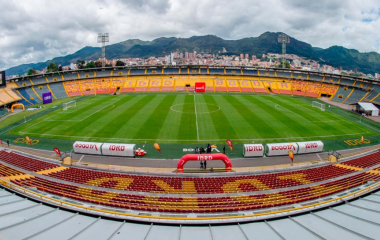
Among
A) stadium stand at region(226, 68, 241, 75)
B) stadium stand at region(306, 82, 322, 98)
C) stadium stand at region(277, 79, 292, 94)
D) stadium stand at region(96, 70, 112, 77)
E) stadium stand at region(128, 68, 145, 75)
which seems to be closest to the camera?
stadium stand at region(306, 82, 322, 98)

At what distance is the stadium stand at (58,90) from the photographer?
6322cm

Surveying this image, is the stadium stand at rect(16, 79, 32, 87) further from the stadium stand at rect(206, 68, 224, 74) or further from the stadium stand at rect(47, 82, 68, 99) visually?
the stadium stand at rect(206, 68, 224, 74)

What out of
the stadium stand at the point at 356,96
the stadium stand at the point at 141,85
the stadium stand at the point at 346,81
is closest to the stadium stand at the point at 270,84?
the stadium stand at the point at 346,81

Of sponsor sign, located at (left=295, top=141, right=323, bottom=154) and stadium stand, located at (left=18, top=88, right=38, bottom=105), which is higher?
stadium stand, located at (left=18, top=88, right=38, bottom=105)

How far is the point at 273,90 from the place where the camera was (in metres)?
70.5

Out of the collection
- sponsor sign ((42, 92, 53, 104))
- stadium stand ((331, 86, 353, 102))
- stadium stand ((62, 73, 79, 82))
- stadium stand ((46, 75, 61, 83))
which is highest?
stadium stand ((62, 73, 79, 82))

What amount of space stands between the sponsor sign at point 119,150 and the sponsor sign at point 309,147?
67.1 ft

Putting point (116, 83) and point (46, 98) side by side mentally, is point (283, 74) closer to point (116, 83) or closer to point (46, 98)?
point (116, 83)

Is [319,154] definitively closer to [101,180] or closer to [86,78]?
[101,180]

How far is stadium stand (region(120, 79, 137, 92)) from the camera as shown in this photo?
70.1 metres

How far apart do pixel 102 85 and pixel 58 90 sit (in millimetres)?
12679

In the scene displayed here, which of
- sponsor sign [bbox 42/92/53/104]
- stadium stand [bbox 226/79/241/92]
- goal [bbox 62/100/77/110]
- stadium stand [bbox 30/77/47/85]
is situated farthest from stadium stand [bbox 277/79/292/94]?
stadium stand [bbox 30/77/47/85]

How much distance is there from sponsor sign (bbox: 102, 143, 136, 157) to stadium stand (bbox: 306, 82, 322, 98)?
196 ft

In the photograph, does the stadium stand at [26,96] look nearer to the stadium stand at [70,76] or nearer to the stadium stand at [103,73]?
the stadium stand at [70,76]
